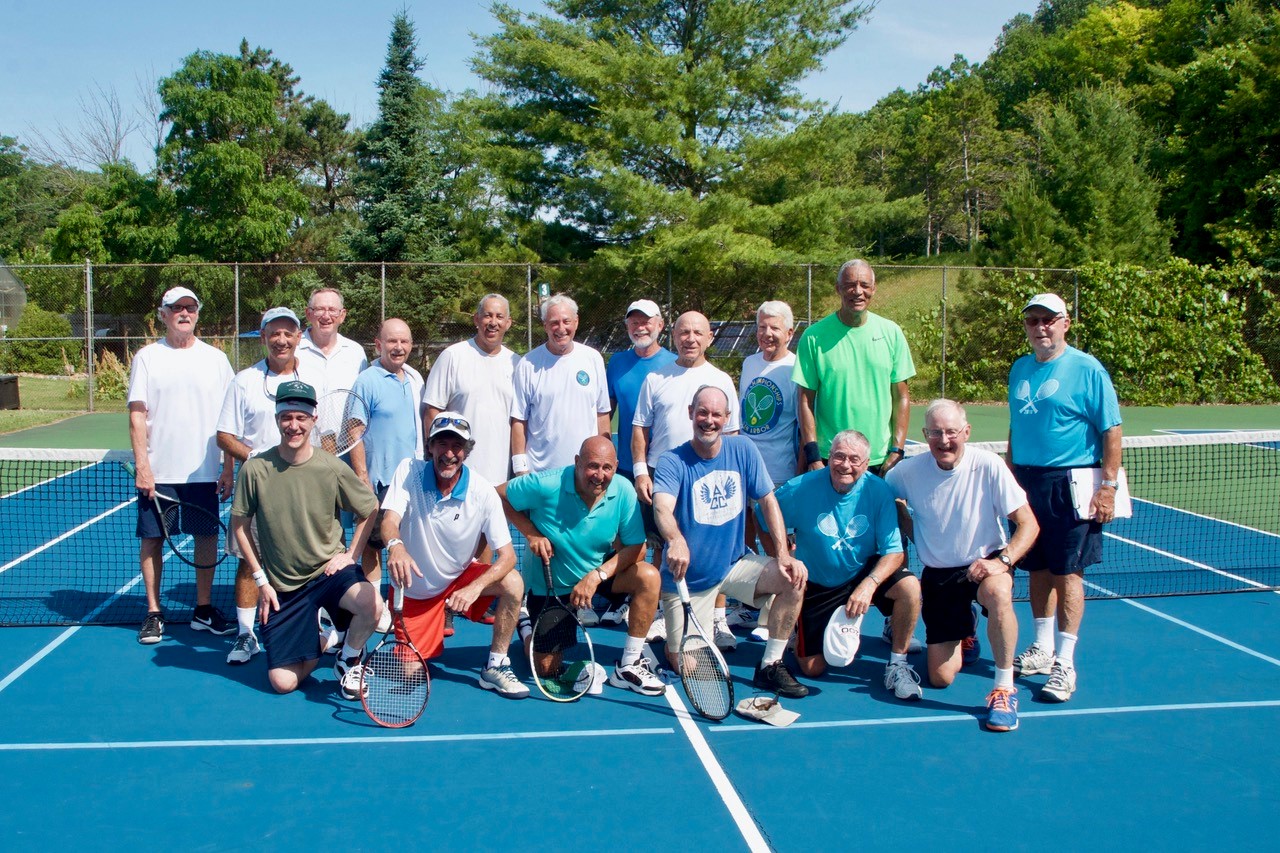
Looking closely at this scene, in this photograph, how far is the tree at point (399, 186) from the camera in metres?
31.0

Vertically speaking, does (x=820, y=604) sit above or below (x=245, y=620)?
above

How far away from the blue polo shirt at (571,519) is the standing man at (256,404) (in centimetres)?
154

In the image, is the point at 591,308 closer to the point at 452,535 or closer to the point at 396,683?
the point at 452,535

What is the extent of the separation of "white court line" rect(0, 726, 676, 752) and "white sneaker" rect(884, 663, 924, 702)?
1.21 meters

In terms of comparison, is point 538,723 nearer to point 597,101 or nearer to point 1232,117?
point 597,101

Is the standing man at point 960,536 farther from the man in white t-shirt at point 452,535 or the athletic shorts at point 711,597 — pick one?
the man in white t-shirt at point 452,535

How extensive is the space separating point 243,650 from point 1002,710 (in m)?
3.84

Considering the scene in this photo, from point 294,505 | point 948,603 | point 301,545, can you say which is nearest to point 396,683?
point 301,545

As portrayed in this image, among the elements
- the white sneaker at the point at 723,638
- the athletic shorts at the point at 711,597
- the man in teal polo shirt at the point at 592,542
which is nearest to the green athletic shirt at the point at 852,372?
the athletic shorts at the point at 711,597

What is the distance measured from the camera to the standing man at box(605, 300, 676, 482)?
247 inches

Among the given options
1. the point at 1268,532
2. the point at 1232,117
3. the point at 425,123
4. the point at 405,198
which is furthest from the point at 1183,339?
the point at 425,123

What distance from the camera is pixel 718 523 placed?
5.44 m

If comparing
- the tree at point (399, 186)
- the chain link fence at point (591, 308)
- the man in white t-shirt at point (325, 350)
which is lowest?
the man in white t-shirt at point (325, 350)

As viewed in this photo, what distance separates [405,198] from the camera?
3116cm
